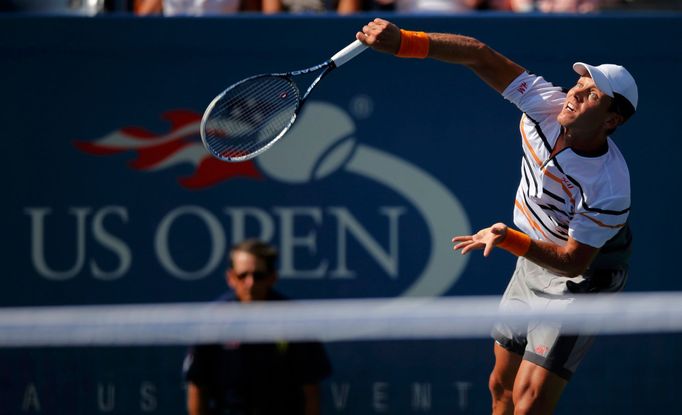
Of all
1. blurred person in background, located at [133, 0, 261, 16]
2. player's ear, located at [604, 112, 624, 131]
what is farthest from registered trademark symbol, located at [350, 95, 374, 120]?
player's ear, located at [604, 112, 624, 131]

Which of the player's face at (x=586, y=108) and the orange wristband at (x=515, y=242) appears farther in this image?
the player's face at (x=586, y=108)

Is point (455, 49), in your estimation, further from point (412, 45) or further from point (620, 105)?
point (620, 105)

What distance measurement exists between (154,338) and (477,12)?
2.73 m

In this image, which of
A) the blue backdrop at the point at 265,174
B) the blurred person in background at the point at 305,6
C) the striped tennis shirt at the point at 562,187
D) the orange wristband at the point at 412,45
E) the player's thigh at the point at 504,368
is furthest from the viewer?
the blurred person in background at the point at 305,6

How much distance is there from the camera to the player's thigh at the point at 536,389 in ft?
15.2

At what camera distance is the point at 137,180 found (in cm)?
605

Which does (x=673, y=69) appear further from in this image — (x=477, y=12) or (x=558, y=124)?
(x=558, y=124)

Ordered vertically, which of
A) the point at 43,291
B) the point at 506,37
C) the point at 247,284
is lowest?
the point at 43,291

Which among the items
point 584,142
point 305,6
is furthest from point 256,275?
point 305,6

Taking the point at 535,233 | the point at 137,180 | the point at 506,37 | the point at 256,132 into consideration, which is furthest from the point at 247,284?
the point at 506,37

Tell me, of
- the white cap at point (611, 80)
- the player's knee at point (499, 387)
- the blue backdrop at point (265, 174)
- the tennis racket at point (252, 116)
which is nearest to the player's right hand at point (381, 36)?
the tennis racket at point (252, 116)

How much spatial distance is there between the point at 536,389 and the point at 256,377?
3.39 ft

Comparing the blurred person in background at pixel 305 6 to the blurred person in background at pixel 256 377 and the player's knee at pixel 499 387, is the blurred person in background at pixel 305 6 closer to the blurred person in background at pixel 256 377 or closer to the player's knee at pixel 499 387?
the player's knee at pixel 499 387

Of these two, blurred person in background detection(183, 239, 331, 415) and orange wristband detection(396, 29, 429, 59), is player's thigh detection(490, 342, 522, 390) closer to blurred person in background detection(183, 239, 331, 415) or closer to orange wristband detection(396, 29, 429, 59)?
blurred person in background detection(183, 239, 331, 415)
